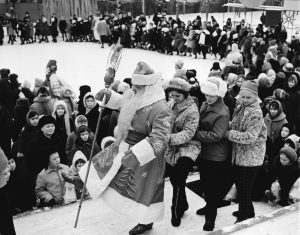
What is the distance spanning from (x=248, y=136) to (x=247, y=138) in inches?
0.7

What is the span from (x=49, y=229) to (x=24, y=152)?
117 centimetres

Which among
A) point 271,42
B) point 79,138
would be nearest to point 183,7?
point 271,42

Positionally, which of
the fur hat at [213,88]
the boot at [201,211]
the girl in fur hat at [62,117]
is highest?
the fur hat at [213,88]

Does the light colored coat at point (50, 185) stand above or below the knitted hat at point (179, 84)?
below

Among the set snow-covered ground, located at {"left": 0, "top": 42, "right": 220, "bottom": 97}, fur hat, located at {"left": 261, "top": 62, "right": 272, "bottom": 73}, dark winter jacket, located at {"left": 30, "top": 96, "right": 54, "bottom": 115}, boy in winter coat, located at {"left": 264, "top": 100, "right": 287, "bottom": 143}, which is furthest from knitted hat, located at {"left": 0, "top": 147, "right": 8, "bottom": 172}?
snow-covered ground, located at {"left": 0, "top": 42, "right": 220, "bottom": 97}

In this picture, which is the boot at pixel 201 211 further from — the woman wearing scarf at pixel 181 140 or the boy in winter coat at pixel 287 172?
the boy in winter coat at pixel 287 172

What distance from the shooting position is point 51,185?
385 cm

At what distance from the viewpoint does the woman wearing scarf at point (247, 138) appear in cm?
304

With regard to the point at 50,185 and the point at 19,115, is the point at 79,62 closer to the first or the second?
the point at 19,115

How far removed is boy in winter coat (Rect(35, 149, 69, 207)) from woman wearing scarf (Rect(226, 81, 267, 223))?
1.69 meters

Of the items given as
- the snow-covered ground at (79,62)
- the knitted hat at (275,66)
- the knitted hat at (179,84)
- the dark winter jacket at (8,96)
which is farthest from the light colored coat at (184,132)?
the snow-covered ground at (79,62)

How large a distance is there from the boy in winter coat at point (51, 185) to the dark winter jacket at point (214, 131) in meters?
1.45

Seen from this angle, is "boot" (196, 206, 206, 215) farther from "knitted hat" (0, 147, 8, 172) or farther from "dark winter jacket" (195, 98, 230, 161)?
"knitted hat" (0, 147, 8, 172)

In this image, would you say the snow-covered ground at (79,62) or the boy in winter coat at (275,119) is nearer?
the boy in winter coat at (275,119)
